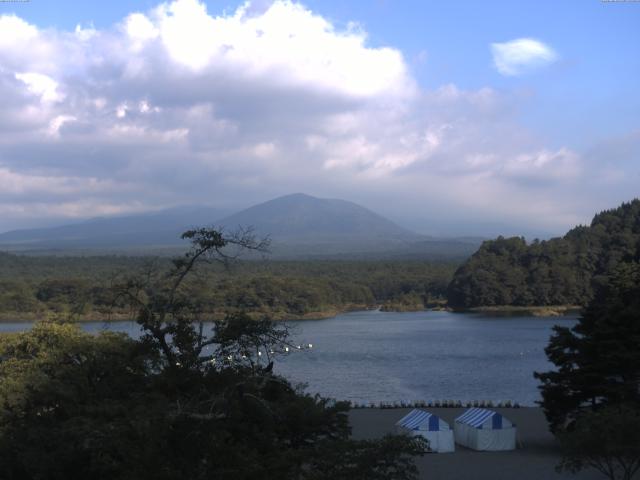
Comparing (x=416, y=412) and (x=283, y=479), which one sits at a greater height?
(x=283, y=479)

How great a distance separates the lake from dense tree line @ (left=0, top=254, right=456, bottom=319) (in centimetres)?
320

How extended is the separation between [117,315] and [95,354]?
32.8m

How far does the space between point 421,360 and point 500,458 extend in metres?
16.9

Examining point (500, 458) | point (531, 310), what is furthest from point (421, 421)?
point (531, 310)

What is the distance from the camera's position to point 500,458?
11773 mm

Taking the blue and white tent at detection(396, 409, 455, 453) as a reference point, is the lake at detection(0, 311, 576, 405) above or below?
below

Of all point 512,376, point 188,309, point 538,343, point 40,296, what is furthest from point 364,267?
point 188,309

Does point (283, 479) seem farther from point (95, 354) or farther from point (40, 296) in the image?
point (40, 296)

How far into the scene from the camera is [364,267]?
7750 centimetres

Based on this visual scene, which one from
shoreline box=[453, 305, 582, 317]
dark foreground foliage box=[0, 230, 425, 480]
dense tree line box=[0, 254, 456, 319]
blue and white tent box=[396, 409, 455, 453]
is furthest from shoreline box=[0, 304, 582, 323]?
dark foreground foliage box=[0, 230, 425, 480]

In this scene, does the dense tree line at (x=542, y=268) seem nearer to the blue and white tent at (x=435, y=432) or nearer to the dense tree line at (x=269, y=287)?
the dense tree line at (x=269, y=287)

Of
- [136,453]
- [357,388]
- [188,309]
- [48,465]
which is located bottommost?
[357,388]

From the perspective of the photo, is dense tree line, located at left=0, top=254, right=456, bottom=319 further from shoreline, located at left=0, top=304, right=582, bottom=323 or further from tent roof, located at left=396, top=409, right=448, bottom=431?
tent roof, located at left=396, top=409, right=448, bottom=431

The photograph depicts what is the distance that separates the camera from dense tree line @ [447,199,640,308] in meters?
54.9
